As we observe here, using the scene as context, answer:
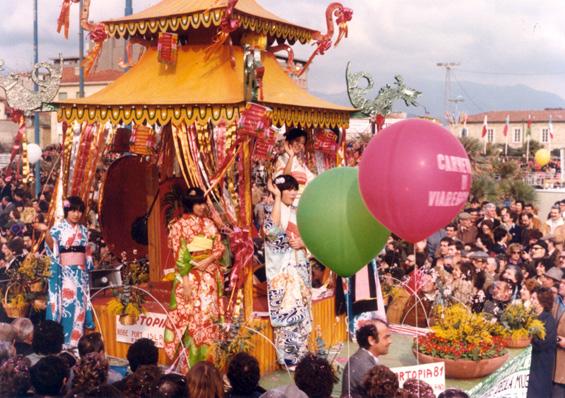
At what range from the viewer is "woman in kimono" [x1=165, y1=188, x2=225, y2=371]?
6719 mm

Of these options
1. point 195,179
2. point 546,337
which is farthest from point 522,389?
point 195,179

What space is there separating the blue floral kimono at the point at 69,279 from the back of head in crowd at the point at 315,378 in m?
3.79

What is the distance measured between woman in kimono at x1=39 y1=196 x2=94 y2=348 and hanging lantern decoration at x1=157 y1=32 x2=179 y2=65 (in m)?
1.86

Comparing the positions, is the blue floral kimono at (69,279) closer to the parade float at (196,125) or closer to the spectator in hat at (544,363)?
the parade float at (196,125)

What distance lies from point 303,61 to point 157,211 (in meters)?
2.77

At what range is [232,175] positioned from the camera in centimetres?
717

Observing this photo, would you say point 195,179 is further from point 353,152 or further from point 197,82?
point 353,152

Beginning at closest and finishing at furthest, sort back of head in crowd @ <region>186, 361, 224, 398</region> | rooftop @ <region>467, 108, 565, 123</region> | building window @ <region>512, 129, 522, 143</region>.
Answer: back of head in crowd @ <region>186, 361, 224, 398</region> < rooftop @ <region>467, 108, 565, 123</region> < building window @ <region>512, 129, 522, 143</region>

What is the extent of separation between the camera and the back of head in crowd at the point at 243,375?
4.67 meters

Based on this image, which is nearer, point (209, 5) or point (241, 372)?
point (241, 372)

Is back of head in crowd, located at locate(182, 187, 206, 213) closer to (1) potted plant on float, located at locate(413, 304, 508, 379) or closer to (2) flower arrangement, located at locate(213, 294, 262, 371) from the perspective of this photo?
(2) flower arrangement, located at locate(213, 294, 262, 371)

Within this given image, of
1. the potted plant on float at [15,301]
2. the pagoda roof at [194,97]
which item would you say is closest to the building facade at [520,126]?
the pagoda roof at [194,97]

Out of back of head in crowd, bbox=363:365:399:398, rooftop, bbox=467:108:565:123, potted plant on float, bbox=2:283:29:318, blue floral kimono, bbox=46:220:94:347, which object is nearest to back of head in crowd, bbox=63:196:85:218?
blue floral kimono, bbox=46:220:94:347

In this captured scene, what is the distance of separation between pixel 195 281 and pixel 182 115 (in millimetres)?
1720
